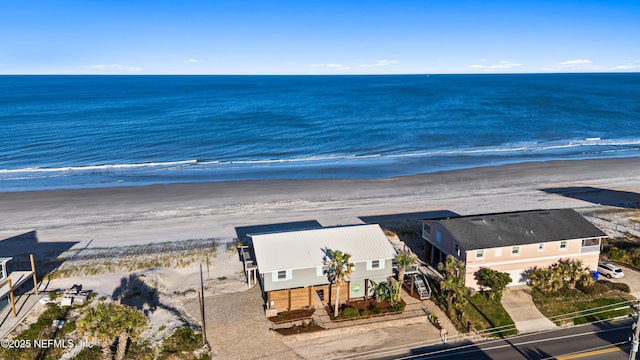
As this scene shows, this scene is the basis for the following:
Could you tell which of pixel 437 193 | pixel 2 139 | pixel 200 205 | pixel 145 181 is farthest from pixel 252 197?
pixel 2 139

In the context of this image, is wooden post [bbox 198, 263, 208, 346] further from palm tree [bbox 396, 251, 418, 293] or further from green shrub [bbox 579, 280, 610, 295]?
green shrub [bbox 579, 280, 610, 295]

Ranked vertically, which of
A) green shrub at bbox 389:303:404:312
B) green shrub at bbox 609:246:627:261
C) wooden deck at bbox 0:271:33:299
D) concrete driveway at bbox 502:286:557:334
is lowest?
concrete driveway at bbox 502:286:557:334

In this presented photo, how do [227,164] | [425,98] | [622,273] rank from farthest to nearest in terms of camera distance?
[425,98], [227,164], [622,273]

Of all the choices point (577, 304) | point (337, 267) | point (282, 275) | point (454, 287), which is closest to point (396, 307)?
point (454, 287)

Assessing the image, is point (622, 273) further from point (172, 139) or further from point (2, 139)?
point (2, 139)

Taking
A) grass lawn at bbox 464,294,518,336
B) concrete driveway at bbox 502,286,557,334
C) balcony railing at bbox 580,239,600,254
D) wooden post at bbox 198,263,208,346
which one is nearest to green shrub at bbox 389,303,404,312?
grass lawn at bbox 464,294,518,336

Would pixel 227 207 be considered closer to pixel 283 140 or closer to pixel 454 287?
pixel 454 287
